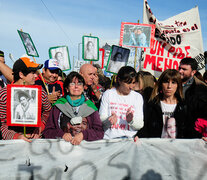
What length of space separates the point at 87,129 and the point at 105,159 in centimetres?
38

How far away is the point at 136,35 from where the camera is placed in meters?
5.59

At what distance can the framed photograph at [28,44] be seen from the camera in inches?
187

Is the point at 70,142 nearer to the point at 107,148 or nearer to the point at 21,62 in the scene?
the point at 107,148

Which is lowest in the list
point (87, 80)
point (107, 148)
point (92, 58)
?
point (107, 148)

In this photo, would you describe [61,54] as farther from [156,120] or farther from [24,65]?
[156,120]

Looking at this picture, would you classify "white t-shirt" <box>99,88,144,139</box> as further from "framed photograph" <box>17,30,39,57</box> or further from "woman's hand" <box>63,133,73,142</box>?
"framed photograph" <box>17,30,39,57</box>

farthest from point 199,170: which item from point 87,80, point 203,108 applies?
point 87,80

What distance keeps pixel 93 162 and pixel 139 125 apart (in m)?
0.70

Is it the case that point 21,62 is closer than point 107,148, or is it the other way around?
point 107,148

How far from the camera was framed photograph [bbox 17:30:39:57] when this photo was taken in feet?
15.6

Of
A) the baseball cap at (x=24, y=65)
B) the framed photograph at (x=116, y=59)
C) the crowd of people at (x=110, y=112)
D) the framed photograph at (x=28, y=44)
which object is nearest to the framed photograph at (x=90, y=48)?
the framed photograph at (x=116, y=59)

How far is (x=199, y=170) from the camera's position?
101 inches

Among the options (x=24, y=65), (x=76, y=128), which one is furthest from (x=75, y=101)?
(x=24, y=65)

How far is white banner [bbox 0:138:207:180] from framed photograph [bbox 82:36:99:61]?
10.0 feet
